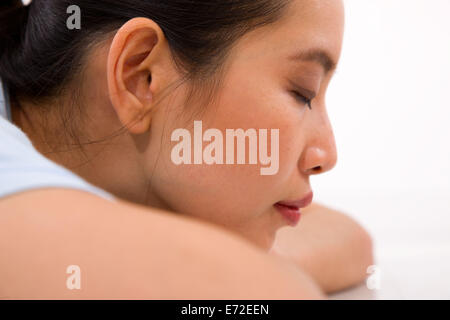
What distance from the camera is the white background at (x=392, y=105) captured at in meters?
1.16

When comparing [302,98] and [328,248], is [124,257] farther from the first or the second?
[328,248]

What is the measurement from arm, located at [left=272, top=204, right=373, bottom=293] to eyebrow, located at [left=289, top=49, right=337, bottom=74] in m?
0.26

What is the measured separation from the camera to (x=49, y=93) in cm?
54

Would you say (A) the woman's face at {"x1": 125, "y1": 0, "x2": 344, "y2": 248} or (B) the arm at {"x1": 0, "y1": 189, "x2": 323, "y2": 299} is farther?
(A) the woman's face at {"x1": 125, "y1": 0, "x2": 344, "y2": 248}

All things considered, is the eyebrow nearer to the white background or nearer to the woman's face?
the woman's face

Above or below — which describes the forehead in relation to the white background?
below

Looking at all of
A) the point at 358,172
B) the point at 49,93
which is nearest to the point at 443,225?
the point at 358,172

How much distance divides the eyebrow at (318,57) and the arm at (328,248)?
0.26m

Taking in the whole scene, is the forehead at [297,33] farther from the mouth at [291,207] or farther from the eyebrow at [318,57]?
the mouth at [291,207]

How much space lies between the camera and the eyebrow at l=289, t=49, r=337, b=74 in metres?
0.48

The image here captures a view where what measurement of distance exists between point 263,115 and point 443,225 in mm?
570

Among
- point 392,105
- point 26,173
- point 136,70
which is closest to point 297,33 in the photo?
point 136,70

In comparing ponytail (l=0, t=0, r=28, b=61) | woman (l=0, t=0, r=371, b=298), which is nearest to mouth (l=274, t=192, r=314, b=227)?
woman (l=0, t=0, r=371, b=298)
